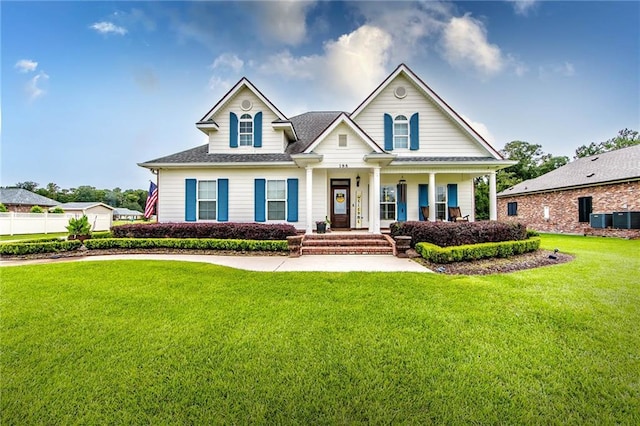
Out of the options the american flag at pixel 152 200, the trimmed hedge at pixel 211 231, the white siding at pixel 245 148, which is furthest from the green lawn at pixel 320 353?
the white siding at pixel 245 148

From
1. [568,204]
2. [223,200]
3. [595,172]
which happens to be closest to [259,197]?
[223,200]

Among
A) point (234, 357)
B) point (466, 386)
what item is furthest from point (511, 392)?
point (234, 357)

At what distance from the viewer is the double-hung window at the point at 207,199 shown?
1260 cm

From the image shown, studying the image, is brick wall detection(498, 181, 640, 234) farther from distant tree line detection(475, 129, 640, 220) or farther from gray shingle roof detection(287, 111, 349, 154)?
gray shingle roof detection(287, 111, 349, 154)

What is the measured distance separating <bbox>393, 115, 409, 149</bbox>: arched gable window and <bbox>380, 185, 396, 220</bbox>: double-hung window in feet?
6.97

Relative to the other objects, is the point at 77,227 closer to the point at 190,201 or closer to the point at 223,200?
the point at 190,201

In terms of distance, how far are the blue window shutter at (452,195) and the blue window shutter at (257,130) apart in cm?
981

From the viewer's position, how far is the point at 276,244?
980cm

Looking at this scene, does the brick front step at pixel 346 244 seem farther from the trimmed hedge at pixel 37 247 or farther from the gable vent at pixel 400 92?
the trimmed hedge at pixel 37 247

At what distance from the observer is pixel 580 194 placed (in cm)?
1861

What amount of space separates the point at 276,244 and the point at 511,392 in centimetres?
805

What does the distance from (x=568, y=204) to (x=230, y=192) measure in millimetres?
23753

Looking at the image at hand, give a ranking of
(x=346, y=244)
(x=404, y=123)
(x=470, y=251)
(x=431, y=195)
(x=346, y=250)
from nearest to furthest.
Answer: (x=470, y=251) → (x=346, y=250) → (x=346, y=244) → (x=431, y=195) → (x=404, y=123)

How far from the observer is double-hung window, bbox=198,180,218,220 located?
12.6m
